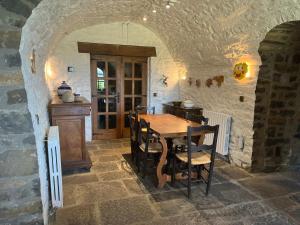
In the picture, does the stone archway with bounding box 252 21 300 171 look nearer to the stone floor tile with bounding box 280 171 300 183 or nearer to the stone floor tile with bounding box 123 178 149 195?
the stone floor tile with bounding box 280 171 300 183

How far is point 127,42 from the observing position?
16.4 ft

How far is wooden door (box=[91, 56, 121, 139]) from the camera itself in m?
4.96

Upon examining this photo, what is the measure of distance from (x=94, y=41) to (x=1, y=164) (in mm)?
3498

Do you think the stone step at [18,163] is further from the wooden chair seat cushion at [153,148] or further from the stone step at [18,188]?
the wooden chair seat cushion at [153,148]

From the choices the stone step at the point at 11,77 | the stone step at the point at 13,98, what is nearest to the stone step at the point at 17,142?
the stone step at the point at 13,98

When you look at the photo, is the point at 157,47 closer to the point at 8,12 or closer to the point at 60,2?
the point at 60,2

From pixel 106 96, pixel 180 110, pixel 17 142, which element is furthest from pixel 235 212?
pixel 106 96

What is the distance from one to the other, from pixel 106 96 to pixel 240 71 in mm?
2891

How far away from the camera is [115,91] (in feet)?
17.0

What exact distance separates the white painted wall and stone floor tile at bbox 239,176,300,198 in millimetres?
2958

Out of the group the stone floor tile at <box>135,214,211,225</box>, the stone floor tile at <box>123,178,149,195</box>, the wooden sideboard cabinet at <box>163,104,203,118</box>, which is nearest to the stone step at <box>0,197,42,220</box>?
the stone floor tile at <box>135,214,211,225</box>

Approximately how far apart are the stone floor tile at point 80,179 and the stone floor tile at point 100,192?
127mm

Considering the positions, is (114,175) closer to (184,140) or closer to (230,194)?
(184,140)

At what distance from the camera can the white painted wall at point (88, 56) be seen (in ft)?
15.2
